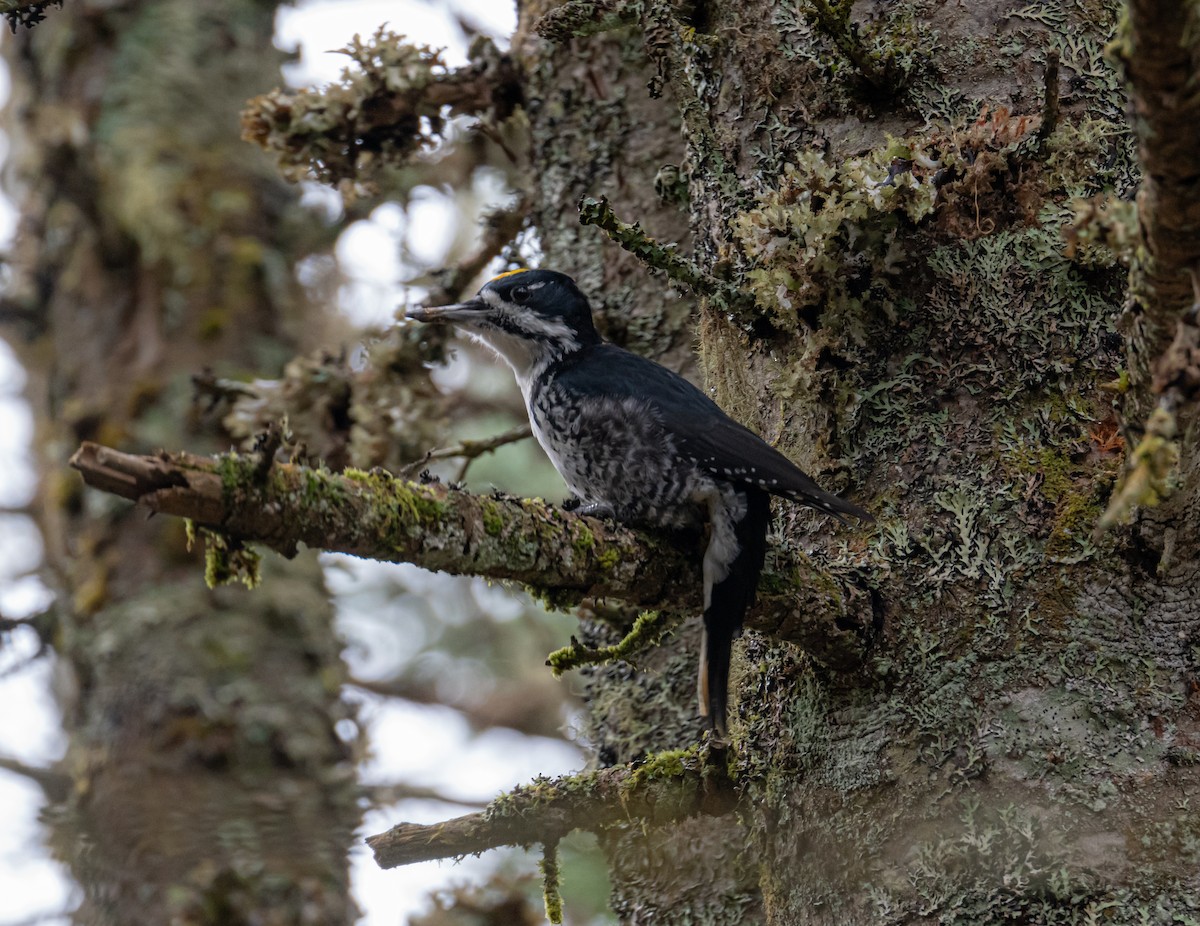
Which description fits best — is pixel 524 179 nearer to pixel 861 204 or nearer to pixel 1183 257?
pixel 861 204

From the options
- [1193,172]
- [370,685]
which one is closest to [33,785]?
[370,685]

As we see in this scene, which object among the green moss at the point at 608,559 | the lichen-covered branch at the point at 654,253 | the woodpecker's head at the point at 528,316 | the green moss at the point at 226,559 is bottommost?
the green moss at the point at 226,559

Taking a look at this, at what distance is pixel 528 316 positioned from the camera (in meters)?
3.65

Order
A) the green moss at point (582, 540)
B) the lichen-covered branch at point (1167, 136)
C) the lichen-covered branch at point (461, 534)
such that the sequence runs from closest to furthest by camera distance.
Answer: the lichen-covered branch at point (1167, 136), the lichen-covered branch at point (461, 534), the green moss at point (582, 540)

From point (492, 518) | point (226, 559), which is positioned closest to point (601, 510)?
point (492, 518)

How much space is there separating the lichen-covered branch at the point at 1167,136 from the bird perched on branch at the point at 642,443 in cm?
78

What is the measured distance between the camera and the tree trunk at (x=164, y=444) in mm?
4277

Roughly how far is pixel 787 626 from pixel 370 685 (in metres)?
4.44

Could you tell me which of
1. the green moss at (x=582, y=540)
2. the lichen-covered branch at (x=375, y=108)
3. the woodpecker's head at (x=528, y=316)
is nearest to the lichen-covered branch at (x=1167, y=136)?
the green moss at (x=582, y=540)

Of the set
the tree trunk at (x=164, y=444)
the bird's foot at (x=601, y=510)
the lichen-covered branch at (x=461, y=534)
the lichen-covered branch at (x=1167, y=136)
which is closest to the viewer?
the lichen-covered branch at (x=1167, y=136)

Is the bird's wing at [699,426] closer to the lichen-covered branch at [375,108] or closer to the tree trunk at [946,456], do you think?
the tree trunk at [946,456]

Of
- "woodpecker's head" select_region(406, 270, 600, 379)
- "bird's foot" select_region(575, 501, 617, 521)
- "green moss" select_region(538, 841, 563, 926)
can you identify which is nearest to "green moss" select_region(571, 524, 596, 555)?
"green moss" select_region(538, 841, 563, 926)

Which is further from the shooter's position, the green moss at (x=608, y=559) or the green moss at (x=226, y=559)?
the green moss at (x=608, y=559)

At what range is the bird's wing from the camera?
2.35 m
